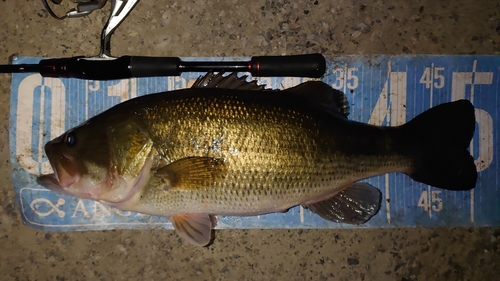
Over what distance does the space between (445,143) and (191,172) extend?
1.18 metres

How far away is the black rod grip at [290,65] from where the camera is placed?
72.6 inches

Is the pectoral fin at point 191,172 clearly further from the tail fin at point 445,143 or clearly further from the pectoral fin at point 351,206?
the tail fin at point 445,143

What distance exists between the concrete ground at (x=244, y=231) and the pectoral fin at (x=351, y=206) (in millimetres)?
217

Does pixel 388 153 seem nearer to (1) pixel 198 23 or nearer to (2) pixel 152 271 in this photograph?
(1) pixel 198 23

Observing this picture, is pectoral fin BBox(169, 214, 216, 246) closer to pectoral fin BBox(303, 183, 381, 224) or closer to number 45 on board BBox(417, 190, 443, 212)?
pectoral fin BBox(303, 183, 381, 224)

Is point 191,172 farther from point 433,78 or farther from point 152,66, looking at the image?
point 433,78

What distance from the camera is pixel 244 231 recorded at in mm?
2053

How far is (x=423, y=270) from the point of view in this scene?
2.05m

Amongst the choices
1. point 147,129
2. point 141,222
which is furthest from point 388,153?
point 141,222

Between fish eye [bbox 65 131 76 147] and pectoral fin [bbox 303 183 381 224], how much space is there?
42.4 inches

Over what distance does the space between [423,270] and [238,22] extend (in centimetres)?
163

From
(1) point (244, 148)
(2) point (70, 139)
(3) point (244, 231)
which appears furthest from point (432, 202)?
(2) point (70, 139)

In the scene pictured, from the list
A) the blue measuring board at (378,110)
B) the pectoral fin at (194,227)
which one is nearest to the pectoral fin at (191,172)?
the pectoral fin at (194,227)

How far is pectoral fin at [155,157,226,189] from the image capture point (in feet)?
5.26
